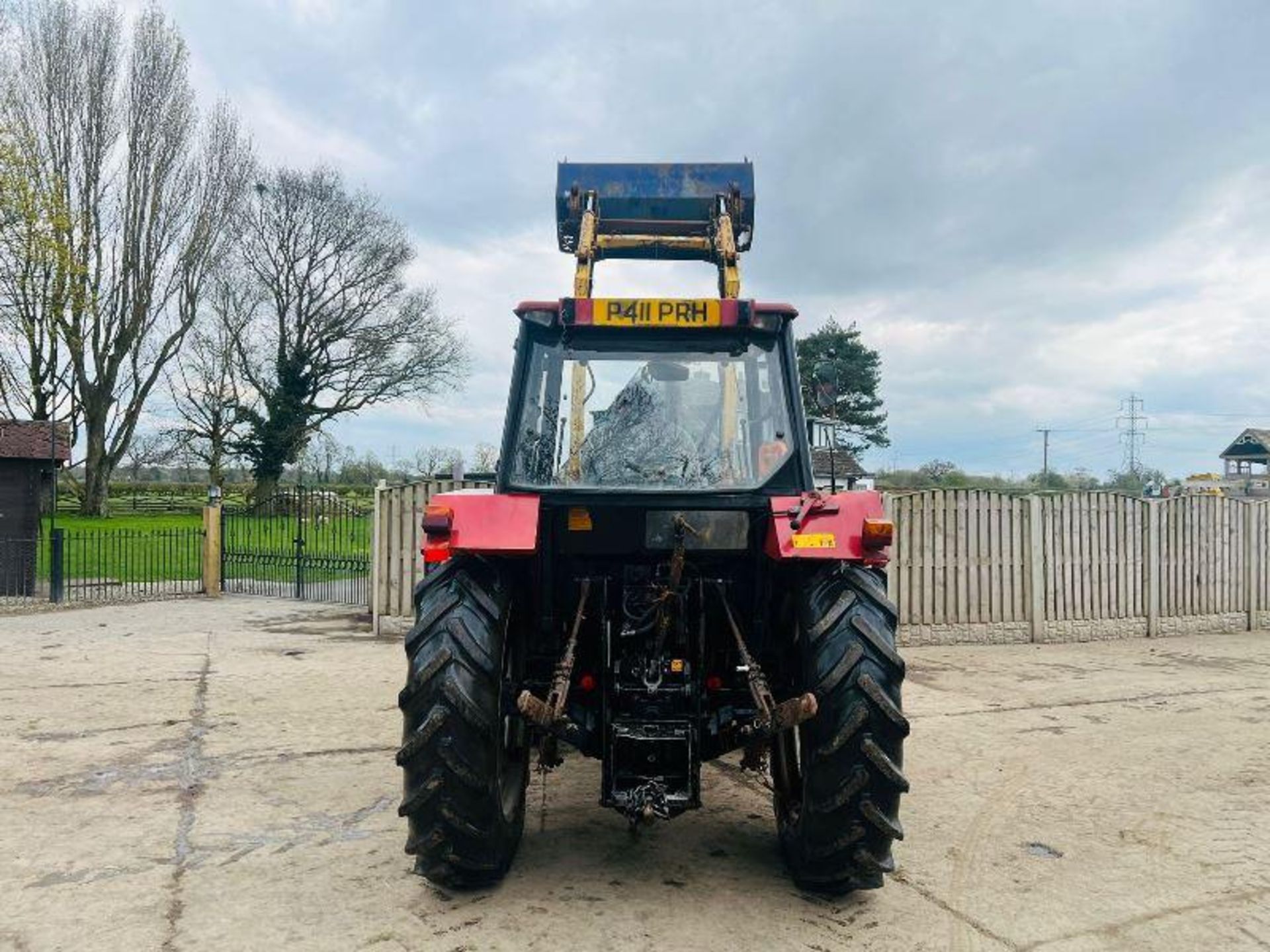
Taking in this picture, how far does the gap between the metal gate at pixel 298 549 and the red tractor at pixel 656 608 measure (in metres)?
9.43

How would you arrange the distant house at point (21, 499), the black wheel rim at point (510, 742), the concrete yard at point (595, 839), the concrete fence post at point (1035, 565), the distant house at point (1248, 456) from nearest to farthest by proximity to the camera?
the concrete yard at point (595, 839)
the black wheel rim at point (510, 742)
the concrete fence post at point (1035, 565)
the distant house at point (21, 499)
the distant house at point (1248, 456)

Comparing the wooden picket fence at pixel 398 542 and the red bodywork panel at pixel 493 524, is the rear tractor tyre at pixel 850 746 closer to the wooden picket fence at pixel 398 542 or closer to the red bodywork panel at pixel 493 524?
the red bodywork panel at pixel 493 524

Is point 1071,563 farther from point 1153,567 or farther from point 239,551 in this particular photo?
point 239,551

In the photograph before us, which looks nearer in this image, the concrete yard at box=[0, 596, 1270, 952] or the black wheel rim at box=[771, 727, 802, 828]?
the concrete yard at box=[0, 596, 1270, 952]

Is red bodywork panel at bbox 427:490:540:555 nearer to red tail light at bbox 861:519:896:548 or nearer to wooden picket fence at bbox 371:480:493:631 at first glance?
red tail light at bbox 861:519:896:548

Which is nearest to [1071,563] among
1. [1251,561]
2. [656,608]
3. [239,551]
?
[1251,561]

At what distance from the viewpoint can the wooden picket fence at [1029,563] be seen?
989cm

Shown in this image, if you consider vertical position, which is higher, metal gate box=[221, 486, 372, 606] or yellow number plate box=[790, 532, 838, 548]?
yellow number plate box=[790, 532, 838, 548]

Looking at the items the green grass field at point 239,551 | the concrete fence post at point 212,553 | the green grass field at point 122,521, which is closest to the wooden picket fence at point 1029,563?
the green grass field at point 239,551

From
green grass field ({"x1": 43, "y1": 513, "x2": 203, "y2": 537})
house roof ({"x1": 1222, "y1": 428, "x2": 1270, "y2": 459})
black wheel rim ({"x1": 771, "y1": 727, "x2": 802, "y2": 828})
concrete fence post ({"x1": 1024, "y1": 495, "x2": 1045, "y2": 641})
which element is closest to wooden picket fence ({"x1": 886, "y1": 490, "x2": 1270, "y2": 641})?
concrete fence post ({"x1": 1024, "y1": 495, "x2": 1045, "y2": 641})

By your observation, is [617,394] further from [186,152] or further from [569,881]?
[186,152]

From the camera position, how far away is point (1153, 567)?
10.9 metres

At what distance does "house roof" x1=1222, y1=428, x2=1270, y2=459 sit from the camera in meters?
30.3

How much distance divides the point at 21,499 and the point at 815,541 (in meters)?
13.4
